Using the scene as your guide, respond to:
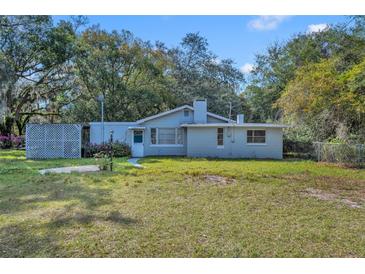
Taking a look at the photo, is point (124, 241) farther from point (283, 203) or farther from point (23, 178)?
point (23, 178)

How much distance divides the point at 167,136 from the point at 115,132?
3.09 meters

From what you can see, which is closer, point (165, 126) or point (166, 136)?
point (165, 126)

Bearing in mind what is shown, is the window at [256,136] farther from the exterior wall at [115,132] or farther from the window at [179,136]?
the exterior wall at [115,132]

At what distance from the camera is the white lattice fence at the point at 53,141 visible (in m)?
17.1

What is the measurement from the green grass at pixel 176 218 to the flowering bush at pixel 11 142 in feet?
55.4

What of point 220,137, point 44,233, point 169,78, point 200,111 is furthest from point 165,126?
point 44,233

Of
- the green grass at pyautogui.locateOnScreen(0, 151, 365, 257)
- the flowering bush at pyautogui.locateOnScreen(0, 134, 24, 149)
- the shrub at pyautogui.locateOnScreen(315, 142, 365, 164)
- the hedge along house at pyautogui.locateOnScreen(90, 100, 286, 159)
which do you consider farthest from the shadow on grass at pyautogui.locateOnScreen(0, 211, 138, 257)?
the flowering bush at pyautogui.locateOnScreen(0, 134, 24, 149)

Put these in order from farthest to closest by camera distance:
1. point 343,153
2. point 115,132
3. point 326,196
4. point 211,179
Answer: point 115,132 < point 343,153 < point 211,179 < point 326,196

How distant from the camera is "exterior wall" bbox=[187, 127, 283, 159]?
60.6 feet

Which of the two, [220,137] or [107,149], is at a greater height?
[220,137]

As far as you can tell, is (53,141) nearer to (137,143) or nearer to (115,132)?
(115,132)

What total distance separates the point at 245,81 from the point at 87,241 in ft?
101

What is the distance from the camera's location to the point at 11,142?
25047 millimetres
